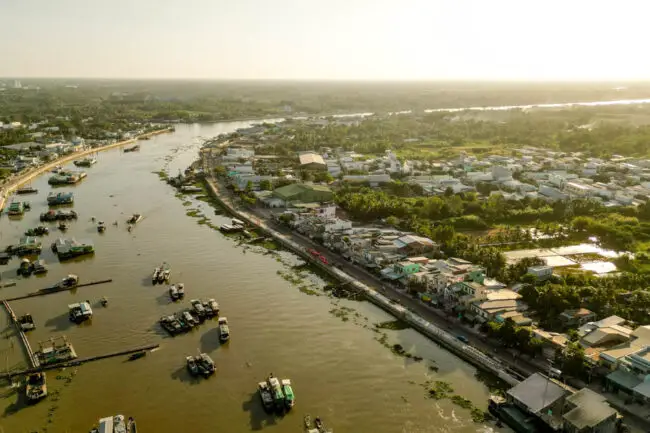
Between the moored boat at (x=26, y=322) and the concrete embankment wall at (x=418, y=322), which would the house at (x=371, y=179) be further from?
the moored boat at (x=26, y=322)

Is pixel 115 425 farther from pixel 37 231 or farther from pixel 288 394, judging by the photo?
pixel 37 231

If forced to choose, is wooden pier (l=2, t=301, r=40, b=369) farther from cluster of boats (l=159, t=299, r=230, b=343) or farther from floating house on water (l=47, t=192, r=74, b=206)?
A: floating house on water (l=47, t=192, r=74, b=206)

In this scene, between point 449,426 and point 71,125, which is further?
point 71,125

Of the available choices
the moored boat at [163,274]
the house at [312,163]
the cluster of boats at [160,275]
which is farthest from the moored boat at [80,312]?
the house at [312,163]

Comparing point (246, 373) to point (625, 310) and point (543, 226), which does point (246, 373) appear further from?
point (543, 226)

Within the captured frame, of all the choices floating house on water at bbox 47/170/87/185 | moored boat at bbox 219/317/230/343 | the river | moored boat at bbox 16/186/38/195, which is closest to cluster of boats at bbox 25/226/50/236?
the river

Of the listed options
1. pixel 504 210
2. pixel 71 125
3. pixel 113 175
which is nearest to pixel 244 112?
pixel 71 125

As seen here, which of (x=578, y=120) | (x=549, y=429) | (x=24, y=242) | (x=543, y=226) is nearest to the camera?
(x=549, y=429)
